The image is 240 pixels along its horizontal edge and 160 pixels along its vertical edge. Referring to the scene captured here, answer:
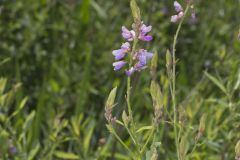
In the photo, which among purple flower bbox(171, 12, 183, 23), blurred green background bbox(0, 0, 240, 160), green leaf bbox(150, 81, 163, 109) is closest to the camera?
green leaf bbox(150, 81, 163, 109)

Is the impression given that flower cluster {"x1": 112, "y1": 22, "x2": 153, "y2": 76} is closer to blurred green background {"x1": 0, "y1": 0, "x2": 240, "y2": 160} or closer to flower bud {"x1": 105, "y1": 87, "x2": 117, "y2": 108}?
flower bud {"x1": 105, "y1": 87, "x2": 117, "y2": 108}

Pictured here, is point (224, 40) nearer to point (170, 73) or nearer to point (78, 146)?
point (78, 146)

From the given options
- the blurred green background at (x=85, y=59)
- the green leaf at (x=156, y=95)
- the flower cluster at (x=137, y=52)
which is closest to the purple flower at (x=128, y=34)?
the flower cluster at (x=137, y=52)

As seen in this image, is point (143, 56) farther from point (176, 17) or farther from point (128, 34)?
point (176, 17)

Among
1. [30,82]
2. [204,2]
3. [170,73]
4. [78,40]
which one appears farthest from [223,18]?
[170,73]

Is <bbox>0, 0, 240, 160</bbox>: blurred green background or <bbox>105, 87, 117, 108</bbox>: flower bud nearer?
<bbox>105, 87, 117, 108</bbox>: flower bud

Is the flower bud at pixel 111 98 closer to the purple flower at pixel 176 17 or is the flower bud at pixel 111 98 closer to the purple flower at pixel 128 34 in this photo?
the purple flower at pixel 128 34

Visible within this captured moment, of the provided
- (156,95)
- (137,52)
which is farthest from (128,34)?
(156,95)

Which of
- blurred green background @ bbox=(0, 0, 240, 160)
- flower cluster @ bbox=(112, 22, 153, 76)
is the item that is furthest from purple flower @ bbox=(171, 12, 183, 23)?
blurred green background @ bbox=(0, 0, 240, 160)

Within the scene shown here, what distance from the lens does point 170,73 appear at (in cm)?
137

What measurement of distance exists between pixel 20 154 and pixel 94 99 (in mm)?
1003

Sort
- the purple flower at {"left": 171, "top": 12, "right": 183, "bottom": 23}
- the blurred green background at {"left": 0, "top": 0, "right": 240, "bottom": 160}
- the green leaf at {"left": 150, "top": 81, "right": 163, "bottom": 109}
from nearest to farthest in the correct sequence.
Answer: the green leaf at {"left": 150, "top": 81, "right": 163, "bottom": 109} < the purple flower at {"left": 171, "top": 12, "right": 183, "bottom": 23} < the blurred green background at {"left": 0, "top": 0, "right": 240, "bottom": 160}

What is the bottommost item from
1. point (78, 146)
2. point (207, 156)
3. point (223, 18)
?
point (207, 156)

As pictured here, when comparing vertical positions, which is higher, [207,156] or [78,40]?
[78,40]
